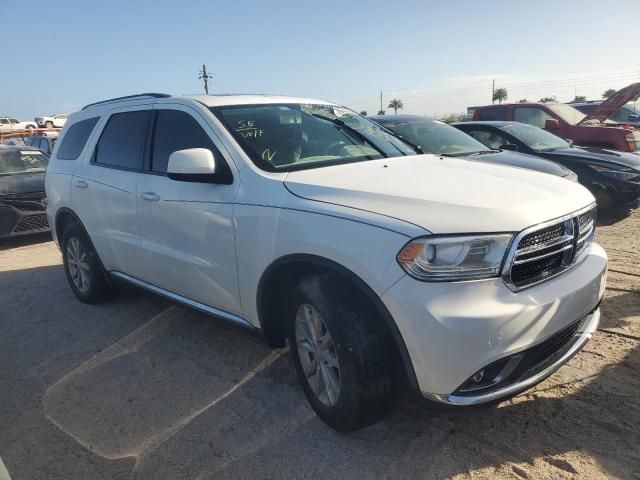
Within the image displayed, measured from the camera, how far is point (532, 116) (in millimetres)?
10609

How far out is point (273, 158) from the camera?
3.20 metres

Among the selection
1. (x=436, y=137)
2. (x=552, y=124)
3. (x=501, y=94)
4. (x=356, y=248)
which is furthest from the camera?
(x=501, y=94)

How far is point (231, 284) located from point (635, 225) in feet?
20.5

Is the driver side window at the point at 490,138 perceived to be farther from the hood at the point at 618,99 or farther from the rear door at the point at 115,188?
the hood at the point at 618,99

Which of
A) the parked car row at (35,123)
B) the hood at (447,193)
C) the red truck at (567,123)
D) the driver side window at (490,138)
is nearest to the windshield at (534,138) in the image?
the driver side window at (490,138)

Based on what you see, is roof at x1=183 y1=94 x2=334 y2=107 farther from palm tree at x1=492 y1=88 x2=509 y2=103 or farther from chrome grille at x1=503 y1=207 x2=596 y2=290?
palm tree at x1=492 y1=88 x2=509 y2=103

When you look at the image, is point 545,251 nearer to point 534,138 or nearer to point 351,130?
point 351,130

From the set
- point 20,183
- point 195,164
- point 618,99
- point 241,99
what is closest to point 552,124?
point 618,99

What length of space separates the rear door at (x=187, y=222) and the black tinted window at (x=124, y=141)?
7.2 inches

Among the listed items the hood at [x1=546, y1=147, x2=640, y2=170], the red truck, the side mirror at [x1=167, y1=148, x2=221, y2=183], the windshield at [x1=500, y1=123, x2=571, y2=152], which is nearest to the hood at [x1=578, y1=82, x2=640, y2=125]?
the red truck

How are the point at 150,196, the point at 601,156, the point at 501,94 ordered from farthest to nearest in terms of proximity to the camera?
the point at 501,94 < the point at 601,156 < the point at 150,196

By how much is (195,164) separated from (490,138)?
21.9 feet

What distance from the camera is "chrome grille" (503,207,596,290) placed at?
91.0 inches

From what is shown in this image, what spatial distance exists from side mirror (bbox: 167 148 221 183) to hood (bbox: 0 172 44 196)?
665 centimetres
